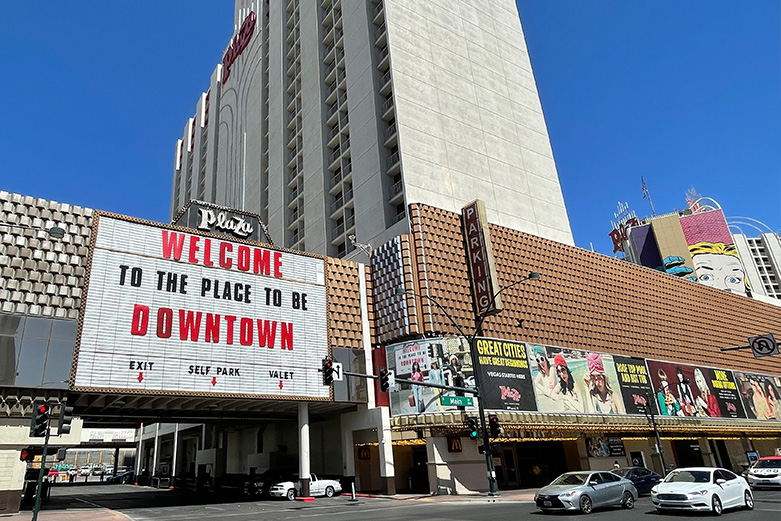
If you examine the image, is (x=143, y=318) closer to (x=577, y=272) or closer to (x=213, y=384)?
(x=213, y=384)

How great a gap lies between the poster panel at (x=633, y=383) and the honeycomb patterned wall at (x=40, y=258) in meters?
39.7

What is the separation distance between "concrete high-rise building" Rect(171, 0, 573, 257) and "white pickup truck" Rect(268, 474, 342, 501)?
743 inches

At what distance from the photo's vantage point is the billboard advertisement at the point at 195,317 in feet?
91.0

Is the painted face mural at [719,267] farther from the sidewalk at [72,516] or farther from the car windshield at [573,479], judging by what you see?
the sidewalk at [72,516]

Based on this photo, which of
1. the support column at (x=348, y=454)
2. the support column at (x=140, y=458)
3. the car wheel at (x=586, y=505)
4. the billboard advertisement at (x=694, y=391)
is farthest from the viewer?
the support column at (x=140, y=458)

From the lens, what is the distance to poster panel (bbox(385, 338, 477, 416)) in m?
32.8

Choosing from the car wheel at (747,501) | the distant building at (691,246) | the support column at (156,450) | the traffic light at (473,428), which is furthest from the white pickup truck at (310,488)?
the distant building at (691,246)

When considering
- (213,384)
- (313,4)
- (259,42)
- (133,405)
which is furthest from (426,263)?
(259,42)

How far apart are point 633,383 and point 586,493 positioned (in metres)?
28.5

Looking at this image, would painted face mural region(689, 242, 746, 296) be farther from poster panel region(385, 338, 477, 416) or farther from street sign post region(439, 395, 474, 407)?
street sign post region(439, 395, 474, 407)

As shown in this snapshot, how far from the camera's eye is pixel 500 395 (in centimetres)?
3431

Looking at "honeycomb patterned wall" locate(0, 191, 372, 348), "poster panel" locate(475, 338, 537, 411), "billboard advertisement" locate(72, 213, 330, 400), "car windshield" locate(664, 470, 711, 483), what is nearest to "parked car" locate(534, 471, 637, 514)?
"car windshield" locate(664, 470, 711, 483)

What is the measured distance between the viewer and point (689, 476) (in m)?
17.8

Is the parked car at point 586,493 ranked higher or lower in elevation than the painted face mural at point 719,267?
lower
